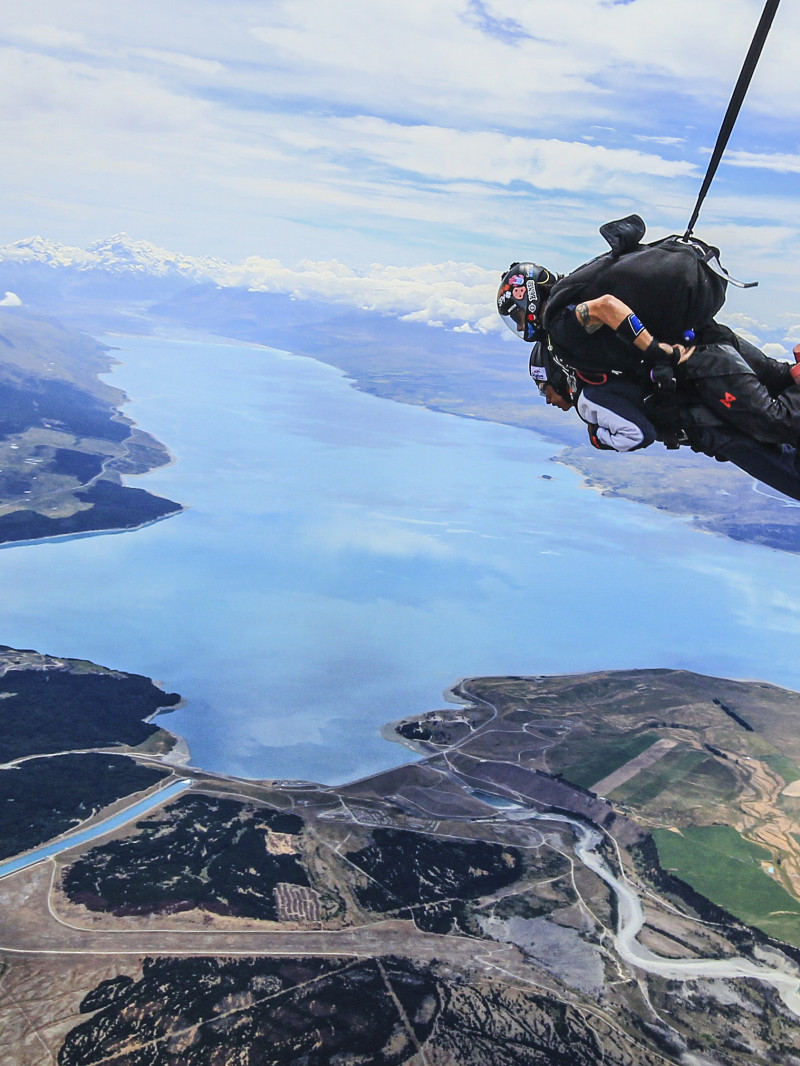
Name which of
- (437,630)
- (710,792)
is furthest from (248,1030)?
(437,630)

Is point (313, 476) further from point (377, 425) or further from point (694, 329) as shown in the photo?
point (694, 329)

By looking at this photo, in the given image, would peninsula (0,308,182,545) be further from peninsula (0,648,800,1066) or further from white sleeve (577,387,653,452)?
white sleeve (577,387,653,452)

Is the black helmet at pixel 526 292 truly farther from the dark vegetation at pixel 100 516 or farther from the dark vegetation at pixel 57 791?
the dark vegetation at pixel 100 516

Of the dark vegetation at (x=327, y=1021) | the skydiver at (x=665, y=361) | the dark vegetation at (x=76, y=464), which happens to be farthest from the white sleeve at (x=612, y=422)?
the dark vegetation at (x=76, y=464)

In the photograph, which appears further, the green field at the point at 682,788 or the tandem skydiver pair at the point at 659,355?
the green field at the point at 682,788

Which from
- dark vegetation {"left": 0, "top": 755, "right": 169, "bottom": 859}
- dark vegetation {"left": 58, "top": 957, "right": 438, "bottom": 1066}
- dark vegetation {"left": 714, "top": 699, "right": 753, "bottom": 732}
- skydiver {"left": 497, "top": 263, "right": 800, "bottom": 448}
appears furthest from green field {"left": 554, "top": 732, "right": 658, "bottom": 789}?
skydiver {"left": 497, "top": 263, "right": 800, "bottom": 448}

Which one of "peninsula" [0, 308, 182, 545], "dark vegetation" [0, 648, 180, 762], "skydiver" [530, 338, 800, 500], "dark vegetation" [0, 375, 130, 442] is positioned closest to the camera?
"skydiver" [530, 338, 800, 500]

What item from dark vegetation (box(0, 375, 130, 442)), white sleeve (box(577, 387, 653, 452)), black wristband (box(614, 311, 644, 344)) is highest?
black wristband (box(614, 311, 644, 344))
